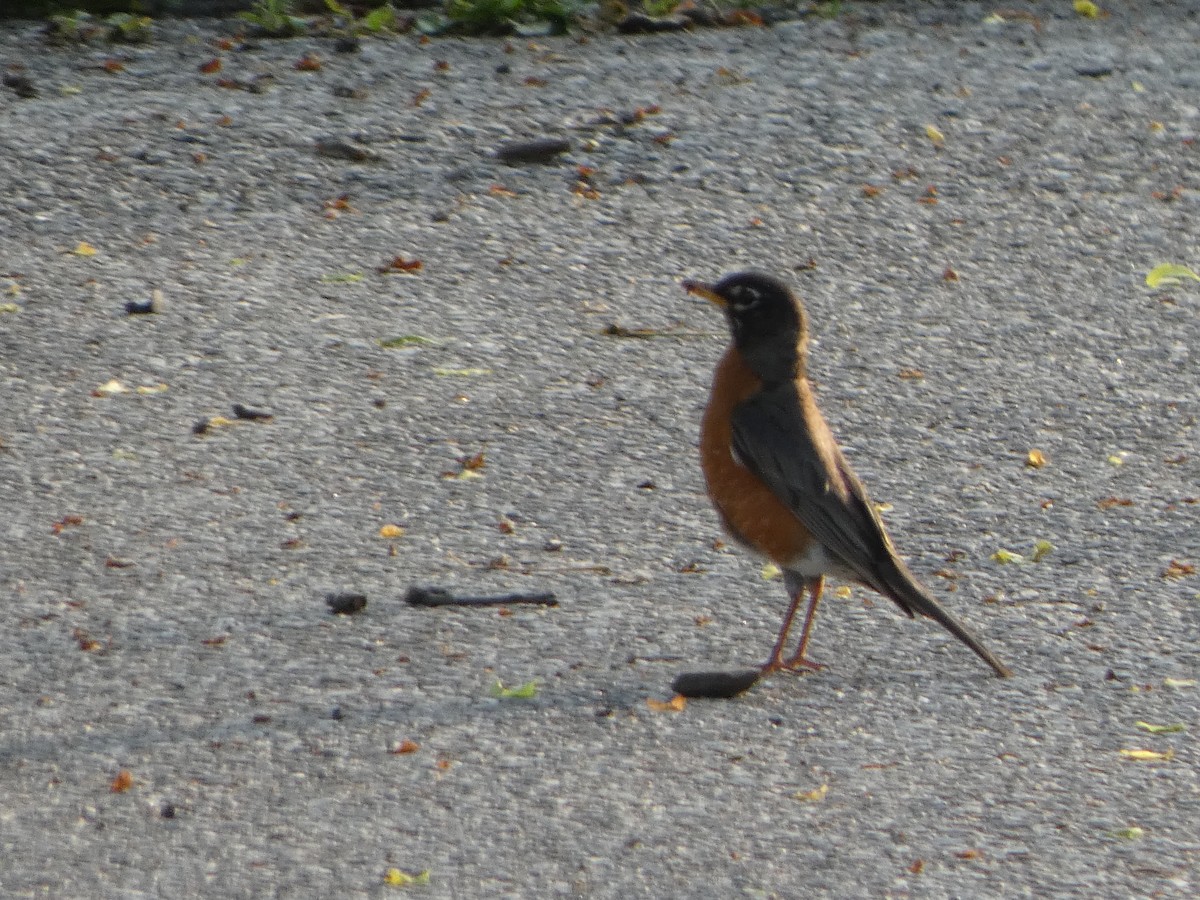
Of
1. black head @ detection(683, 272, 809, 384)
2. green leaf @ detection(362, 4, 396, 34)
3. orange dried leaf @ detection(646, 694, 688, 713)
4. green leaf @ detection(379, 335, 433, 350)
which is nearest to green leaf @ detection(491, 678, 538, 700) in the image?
orange dried leaf @ detection(646, 694, 688, 713)

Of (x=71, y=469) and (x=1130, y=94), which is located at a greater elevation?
(x=1130, y=94)

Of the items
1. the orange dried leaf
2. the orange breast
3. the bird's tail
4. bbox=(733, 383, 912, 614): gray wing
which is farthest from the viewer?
the orange breast

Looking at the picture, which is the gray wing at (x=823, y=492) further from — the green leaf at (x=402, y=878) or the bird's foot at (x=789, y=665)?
the green leaf at (x=402, y=878)

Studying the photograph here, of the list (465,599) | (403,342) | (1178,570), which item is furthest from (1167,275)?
(465,599)

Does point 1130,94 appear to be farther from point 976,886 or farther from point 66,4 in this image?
point 976,886

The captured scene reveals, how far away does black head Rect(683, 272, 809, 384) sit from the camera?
16.4 ft

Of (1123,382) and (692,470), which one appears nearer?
(692,470)

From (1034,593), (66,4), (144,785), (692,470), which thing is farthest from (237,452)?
(66,4)

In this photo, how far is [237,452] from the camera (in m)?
5.85

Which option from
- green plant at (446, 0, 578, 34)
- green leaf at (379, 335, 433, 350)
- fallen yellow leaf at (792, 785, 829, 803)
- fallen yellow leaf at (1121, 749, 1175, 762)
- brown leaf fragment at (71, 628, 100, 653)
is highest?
green plant at (446, 0, 578, 34)

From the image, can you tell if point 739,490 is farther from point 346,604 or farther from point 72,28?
point 72,28

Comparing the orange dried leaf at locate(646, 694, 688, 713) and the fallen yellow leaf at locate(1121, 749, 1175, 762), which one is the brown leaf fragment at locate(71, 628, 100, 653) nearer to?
the orange dried leaf at locate(646, 694, 688, 713)

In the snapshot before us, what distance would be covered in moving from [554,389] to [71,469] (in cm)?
166

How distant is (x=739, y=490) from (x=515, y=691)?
82cm
